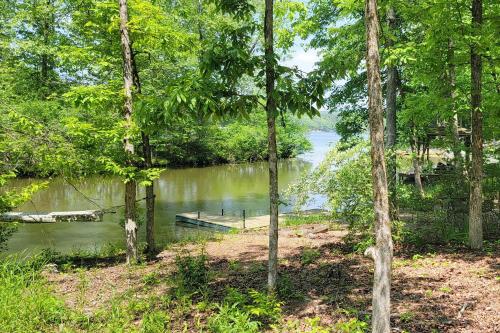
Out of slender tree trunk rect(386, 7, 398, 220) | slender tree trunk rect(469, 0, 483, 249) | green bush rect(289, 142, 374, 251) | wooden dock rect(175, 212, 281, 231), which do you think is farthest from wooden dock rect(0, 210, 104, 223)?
slender tree trunk rect(469, 0, 483, 249)

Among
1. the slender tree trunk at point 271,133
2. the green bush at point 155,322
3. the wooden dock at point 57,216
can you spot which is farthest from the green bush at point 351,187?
the wooden dock at point 57,216

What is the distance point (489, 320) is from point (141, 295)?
526cm

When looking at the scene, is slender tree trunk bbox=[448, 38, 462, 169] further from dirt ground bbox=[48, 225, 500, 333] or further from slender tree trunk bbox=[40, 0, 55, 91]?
slender tree trunk bbox=[40, 0, 55, 91]

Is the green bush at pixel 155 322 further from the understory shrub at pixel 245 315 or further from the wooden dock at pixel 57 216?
the wooden dock at pixel 57 216

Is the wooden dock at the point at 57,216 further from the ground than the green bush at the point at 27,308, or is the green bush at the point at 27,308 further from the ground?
the wooden dock at the point at 57,216

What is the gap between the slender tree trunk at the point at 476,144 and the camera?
8586mm

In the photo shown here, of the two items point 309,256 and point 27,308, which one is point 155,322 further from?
point 309,256

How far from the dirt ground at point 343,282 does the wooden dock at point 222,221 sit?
5543mm

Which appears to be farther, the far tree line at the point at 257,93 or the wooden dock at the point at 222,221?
the wooden dock at the point at 222,221

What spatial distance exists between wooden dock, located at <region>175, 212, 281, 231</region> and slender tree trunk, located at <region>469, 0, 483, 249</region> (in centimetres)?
864

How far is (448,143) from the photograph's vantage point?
10.8 metres

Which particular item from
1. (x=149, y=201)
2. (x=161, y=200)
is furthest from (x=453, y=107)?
(x=161, y=200)

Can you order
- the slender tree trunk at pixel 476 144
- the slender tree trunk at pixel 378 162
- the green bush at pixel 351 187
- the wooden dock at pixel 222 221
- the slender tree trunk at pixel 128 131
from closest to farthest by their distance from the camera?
the slender tree trunk at pixel 378 162 → the slender tree trunk at pixel 476 144 → the green bush at pixel 351 187 → the slender tree trunk at pixel 128 131 → the wooden dock at pixel 222 221

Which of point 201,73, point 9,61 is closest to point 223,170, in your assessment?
point 9,61
